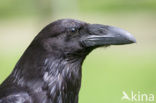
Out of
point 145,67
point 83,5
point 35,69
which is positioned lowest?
point 83,5

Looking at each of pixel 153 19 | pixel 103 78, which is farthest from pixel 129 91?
pixel 153 19

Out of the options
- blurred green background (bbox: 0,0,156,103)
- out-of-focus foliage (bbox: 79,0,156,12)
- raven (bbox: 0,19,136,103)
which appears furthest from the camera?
out-of-focus foliage (bbox: 79,0,156,12)

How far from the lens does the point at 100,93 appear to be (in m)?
10.7

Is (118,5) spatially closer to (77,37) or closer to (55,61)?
(77,37)

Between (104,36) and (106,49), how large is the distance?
0.58m

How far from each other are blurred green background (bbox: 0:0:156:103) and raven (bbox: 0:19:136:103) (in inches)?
167

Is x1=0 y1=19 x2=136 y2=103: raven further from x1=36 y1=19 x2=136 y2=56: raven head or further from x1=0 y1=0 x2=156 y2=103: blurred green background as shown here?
x1=0 y1=0 x2=156 y2=103: blurred green background

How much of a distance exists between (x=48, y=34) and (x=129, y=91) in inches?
204

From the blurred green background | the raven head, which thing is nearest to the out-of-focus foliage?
the blurred green background

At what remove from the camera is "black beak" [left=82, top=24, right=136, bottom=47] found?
217 inches

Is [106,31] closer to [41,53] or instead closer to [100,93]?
[41,53]

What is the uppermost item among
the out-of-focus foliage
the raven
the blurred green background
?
the raven

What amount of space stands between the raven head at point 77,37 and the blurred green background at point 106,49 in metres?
4.25

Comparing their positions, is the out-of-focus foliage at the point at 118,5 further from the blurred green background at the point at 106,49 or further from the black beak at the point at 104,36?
the black beak at the point at 104,36
